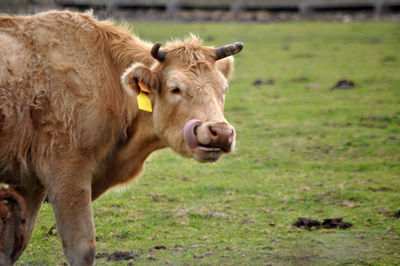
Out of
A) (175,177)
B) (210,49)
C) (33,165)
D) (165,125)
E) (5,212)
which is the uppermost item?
(210,49)

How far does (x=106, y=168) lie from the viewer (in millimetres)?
5496

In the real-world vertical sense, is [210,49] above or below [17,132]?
above

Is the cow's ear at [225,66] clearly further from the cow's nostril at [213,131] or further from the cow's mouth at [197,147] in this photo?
the cow's nostril at [213,131]

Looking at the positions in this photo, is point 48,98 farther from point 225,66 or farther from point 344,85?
point 344,85

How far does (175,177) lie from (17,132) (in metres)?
3.51

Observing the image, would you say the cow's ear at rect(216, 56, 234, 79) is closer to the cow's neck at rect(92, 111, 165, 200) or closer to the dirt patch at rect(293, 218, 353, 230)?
the cow's neck at rect(92, 111, 165, 200)

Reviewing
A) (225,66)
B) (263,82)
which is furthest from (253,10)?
(225,66)

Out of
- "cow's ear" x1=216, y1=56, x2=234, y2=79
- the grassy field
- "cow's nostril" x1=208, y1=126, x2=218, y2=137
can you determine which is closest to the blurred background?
the grassy field

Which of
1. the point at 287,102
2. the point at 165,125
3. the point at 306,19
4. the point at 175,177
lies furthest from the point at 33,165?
the point at 306,19

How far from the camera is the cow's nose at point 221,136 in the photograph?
4.75 meters

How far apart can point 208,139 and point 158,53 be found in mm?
1038

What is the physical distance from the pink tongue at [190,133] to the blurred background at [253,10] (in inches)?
790

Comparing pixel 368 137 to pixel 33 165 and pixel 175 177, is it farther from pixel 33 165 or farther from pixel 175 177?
pixel 33 165

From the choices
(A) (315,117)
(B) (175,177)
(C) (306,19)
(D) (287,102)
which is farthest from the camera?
(C) (306,19)
